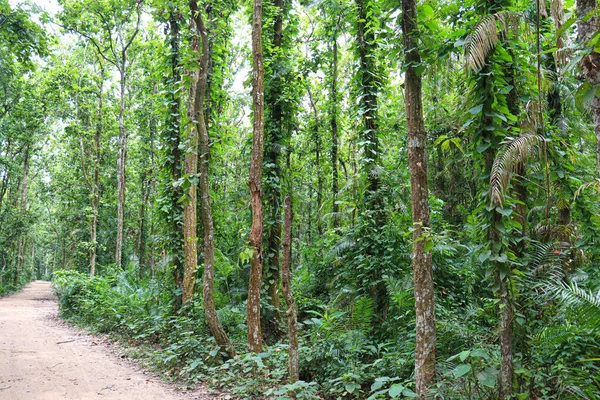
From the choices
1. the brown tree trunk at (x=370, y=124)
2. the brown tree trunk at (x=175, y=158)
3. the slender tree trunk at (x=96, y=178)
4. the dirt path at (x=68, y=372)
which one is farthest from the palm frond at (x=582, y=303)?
the slender tree trunk at (x=96, y=178)

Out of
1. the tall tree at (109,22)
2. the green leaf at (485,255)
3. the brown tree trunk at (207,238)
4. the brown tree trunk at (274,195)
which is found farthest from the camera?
the tall tree at (109,22)

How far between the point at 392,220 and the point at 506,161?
363 centimetres

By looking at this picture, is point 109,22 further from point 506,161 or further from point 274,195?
point 506,161

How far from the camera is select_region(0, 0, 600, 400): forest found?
4332 mm

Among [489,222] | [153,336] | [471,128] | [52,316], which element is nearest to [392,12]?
[471,128]

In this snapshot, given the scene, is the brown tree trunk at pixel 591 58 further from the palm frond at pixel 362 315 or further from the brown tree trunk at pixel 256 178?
the brown tree trunk at pixel 256 178

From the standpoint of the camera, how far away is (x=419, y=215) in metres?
4.66

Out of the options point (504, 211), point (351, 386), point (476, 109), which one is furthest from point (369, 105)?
point (351, 386)

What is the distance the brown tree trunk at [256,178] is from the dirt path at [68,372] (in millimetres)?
1327

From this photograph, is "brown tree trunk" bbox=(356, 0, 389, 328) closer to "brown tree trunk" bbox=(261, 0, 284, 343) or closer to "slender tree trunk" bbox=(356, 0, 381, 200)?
"slender tree trunk" bbox=(356, 0, 381, 200)

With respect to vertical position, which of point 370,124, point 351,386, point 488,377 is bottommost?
point 351,386

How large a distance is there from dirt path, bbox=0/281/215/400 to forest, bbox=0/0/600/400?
1.98 feet

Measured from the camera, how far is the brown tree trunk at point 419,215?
4410 millimetres

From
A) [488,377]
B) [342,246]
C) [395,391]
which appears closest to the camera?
[488,377]
